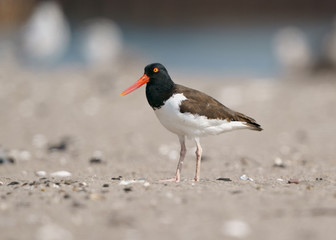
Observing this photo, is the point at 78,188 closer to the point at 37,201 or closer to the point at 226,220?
the point at 37,201

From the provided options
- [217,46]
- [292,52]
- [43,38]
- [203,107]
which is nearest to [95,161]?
[203,107]

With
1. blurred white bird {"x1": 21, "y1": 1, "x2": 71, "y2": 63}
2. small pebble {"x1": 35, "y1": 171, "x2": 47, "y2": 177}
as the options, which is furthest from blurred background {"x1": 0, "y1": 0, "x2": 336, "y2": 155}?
small pebble {"x1": 35, "y1": 171, "x2": 47, "y2": 177}

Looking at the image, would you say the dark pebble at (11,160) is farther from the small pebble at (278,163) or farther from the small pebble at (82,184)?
the small pebble at (278,163)

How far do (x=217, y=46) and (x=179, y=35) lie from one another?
4533 mm

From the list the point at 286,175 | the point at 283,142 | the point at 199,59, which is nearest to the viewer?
the point at 286,175

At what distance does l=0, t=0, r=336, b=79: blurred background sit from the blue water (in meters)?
0.04

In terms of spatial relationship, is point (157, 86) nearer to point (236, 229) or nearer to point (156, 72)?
point (156, 72)

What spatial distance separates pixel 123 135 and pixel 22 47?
424 inches

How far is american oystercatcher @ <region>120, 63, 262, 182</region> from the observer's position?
567 cm

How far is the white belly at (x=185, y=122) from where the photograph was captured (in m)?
5.65

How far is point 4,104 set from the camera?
12.0 metres

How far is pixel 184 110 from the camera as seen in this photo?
18.5ft

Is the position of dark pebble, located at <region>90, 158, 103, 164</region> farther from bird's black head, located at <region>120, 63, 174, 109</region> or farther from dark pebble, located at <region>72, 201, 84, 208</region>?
dark pebble, located at <region>72, 201, 84, 208</region>

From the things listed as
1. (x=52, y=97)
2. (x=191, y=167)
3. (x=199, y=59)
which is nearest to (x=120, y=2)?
(x=199, y=59)
